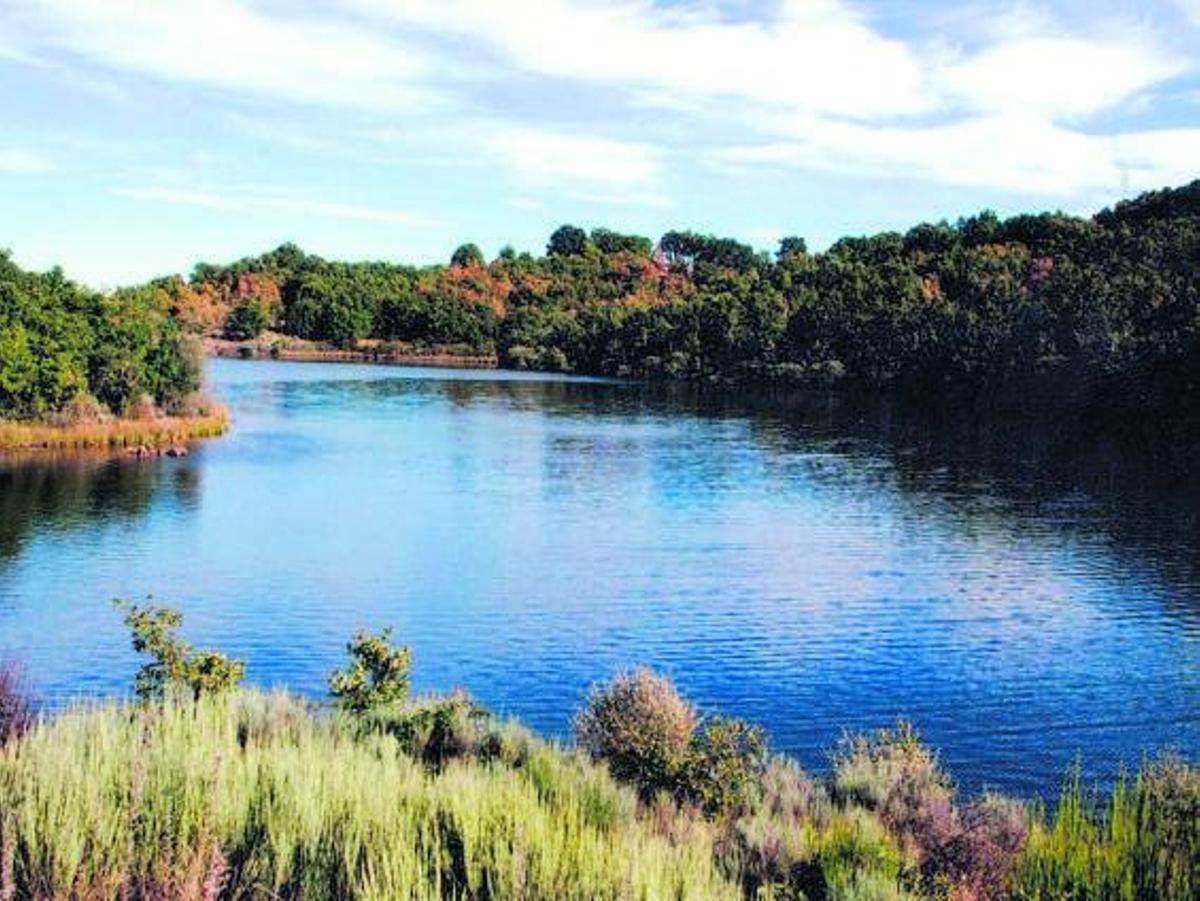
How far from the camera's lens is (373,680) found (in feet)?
69.3

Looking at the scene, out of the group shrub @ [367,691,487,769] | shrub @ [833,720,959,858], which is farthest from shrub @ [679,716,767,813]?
shrub @ [367,691,487,769]

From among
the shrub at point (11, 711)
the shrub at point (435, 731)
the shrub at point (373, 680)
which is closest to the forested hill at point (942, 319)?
the shrub at point (373, 680)

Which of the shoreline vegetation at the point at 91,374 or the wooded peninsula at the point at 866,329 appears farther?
the wooded peninsula at the point at 866,329

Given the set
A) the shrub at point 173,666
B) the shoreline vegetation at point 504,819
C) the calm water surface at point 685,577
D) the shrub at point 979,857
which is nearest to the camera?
the shoreline vegetation at point 504,819

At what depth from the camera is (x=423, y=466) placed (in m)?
66.4

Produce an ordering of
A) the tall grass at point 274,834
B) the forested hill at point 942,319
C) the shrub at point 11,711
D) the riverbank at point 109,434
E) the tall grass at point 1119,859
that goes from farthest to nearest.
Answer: the forested hill at point 942,319 < the riverbank at point 109,434 < the shrub at point 11,711 < the tall grass at point 1119,859 < the tall grass at point 274,834

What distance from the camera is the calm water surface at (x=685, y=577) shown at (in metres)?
27.3

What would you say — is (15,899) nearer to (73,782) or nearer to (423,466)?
(73,782)

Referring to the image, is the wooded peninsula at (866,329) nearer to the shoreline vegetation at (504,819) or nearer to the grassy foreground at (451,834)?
the shoreline vegetation at (504,819)

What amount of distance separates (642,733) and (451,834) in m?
8.30

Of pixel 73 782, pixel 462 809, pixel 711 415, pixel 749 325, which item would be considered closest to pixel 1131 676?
pixel 462 809

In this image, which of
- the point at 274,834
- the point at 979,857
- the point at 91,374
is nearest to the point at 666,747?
the point at 979,857

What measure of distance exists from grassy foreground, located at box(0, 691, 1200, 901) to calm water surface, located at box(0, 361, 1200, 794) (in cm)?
904

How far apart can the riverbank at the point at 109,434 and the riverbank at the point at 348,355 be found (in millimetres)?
108701
